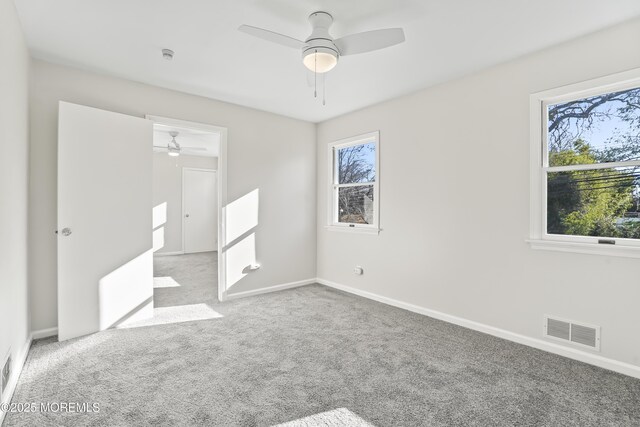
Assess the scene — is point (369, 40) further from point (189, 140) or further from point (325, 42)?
point (189, 140)

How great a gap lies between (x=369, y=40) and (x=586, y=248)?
7.42 ft

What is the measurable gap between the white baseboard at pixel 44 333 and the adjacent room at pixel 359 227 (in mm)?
19

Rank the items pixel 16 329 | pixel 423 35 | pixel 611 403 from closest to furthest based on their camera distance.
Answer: pixel 611 403
pixel 16 329
pixel 423 35

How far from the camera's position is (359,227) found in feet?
14.2

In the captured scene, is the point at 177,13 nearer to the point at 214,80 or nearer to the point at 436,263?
the point at 214,80

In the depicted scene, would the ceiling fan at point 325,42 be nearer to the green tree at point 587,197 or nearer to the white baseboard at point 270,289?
the green tree at point 587,197

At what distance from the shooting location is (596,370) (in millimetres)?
2324

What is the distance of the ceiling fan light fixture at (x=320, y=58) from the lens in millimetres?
2160

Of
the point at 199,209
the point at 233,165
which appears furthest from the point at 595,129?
the point at 199,209

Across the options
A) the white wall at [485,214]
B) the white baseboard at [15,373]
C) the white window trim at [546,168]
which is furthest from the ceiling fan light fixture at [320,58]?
the white baseboard at [15,373]

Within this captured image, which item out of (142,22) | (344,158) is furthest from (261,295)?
(142,22)

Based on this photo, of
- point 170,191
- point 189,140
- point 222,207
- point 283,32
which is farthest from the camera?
point 170,191

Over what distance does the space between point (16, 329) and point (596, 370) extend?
417cm

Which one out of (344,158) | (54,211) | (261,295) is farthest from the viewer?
(344,158)
